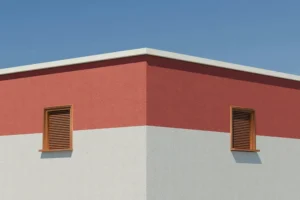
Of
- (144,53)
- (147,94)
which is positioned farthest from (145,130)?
(144,53)

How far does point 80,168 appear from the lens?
1895 centimetres

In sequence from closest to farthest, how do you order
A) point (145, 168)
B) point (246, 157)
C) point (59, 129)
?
1. point (145, 168)
2. point (59, 129)
3. point (246, 157)

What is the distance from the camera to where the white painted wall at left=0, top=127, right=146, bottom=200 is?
17875 millimetres

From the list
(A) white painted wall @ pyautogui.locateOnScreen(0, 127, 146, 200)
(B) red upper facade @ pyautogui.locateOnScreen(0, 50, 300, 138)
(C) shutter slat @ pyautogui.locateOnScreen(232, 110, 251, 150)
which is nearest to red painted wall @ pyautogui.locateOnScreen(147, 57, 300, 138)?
(B) red upper facade @ pyautogui.locateOnScreen(0, 50, 300, 138)

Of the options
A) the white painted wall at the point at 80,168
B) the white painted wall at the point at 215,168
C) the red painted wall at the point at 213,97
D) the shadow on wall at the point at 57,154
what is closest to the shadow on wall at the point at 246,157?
the white painted wall at the point at 215,168

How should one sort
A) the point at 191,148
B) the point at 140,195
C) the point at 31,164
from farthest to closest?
the point at 31,164 < the point at 191,148 < the point at 140,195

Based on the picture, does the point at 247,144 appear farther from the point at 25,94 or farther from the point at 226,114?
the point at 25,94

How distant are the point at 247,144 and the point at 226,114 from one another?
1.23 meters

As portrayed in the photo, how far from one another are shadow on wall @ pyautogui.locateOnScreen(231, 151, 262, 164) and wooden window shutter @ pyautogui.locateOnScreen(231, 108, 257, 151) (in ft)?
0.38

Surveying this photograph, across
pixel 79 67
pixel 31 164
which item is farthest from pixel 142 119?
pixel 31 164

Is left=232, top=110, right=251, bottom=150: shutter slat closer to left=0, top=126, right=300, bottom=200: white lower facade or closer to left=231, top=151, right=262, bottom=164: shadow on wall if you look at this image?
left=231, top=151, right=262, bottom=164: shadow on wall

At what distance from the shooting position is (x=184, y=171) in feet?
61.0

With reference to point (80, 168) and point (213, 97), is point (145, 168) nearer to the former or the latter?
point (80, 168)

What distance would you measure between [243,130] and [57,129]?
4.88 meters
